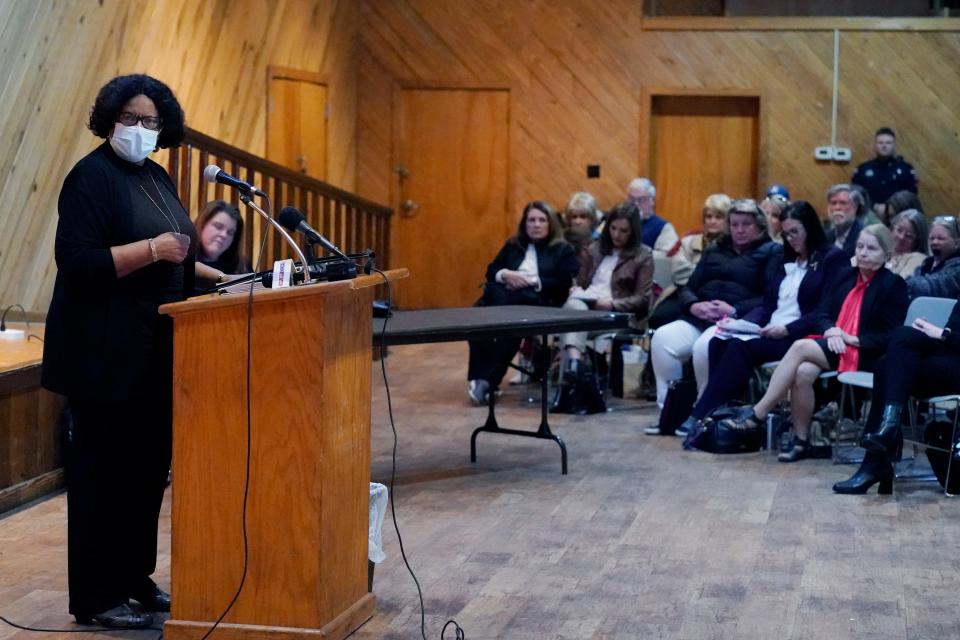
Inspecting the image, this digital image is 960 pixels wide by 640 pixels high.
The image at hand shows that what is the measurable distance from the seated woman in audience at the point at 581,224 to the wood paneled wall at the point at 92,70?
2290 millimetres

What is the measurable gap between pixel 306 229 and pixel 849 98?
8.44 m

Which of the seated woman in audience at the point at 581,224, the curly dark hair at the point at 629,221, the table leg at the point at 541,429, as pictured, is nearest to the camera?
the table leg at the point at 541,429

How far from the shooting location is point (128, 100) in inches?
124

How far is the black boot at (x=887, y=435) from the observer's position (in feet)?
16.4

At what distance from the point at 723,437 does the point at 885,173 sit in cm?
513

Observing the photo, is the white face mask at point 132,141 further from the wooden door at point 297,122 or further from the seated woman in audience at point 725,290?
the wooden door at point 297,122

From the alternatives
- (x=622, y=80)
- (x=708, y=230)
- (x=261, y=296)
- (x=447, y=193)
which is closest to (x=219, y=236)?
(x=261, y=296)

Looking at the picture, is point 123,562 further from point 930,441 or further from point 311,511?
point 930,441

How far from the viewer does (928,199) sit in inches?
421

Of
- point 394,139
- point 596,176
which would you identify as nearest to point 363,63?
point 394,139

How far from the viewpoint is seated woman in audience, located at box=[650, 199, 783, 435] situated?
6590 mm

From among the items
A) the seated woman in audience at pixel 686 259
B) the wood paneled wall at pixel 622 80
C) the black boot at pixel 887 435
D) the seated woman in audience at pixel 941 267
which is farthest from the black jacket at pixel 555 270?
the wood paneled wall at pixel 622 80

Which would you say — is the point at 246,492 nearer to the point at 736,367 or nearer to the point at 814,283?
the point at 736,367

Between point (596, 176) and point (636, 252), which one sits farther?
point (596, 176)
